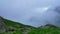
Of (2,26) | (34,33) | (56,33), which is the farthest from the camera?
(2,26)

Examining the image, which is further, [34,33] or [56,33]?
[34,33]

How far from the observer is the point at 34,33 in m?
16.0

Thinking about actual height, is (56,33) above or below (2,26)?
below

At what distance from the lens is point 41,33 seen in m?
15.6

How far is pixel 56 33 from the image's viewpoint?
1473 centimetres

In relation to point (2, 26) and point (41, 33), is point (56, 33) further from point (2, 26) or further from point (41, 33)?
point (2, 26)

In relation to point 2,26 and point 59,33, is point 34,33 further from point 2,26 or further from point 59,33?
point 2,26

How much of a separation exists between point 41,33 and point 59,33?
1.62 m

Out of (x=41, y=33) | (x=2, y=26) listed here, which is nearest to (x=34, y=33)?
(x=41, y=33)

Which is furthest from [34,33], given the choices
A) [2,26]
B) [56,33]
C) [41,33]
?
[2,26]

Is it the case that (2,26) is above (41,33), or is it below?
above

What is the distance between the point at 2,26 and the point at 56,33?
29.1 metres

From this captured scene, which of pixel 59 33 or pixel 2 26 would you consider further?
pixel 2 26

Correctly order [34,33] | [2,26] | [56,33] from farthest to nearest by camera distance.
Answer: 1. [2,26]
2. [34,33]
3. [56,33]
